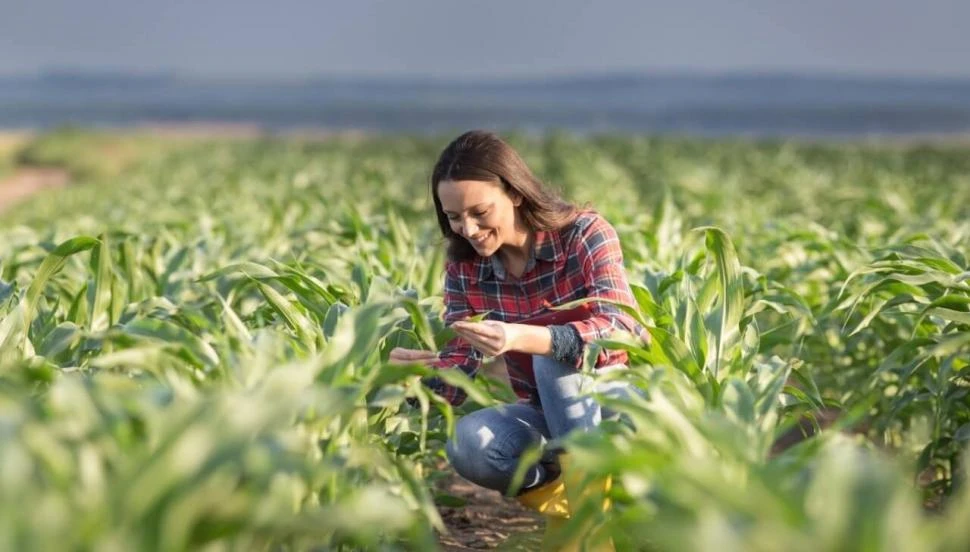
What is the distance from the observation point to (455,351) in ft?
11.4

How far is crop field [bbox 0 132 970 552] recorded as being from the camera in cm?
185

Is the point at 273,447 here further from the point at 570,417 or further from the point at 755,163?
the point at 755,163

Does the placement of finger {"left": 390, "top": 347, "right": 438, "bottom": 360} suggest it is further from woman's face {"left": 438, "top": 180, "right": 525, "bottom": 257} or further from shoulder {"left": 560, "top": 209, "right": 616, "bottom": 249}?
shoulder {"left": 560, "top": 209, "right": 616, "bottom": 249}

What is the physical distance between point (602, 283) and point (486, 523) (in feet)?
4.25

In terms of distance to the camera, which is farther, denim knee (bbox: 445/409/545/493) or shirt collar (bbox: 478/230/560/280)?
shirt collar (bbox: 478/230/560/280)

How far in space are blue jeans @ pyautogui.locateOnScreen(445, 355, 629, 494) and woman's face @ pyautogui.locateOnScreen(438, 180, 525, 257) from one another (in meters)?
0.33

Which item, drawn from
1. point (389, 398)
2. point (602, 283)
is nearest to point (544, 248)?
point (602, 283)

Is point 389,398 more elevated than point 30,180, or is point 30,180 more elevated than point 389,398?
point 389,398

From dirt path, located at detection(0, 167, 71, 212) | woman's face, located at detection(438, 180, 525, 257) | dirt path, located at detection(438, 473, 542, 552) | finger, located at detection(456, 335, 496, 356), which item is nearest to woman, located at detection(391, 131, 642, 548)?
woman's face, located at detection(438, 180, 525, 257)

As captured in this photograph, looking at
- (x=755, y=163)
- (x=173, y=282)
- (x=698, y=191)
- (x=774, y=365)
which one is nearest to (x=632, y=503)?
(x=774, y=365)

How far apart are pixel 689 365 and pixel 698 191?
273 inches

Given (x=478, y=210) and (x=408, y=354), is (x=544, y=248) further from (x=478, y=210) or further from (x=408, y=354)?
(x=408, y=354)

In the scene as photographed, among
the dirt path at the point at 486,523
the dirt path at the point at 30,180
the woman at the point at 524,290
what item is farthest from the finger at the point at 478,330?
the dirt path at the point at 30,180

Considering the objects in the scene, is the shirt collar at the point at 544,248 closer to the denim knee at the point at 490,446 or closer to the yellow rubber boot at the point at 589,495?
the denim knee at the point at 490,446
